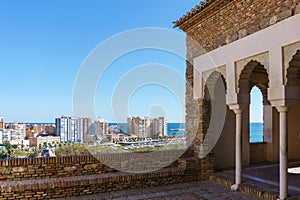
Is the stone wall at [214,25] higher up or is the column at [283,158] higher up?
the stone wall at [214,25]

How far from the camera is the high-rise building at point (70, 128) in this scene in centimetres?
913

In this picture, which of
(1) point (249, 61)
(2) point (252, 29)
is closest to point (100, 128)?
(1) point (249, 61)

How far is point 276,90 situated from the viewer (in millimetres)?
4582

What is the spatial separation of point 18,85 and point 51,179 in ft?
75.7

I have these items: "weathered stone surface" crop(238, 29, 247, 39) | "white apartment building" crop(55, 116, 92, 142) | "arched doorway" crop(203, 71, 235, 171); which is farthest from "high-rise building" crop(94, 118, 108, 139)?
"weathered stone surface" crop(238, 29, 247, 39)

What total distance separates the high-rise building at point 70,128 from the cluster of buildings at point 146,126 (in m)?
1.85

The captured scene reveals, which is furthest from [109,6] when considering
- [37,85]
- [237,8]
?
[37,85]

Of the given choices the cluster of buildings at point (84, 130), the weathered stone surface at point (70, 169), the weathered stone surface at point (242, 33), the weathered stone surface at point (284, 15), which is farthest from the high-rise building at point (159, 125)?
the weathered stone surface at point (284, 15)

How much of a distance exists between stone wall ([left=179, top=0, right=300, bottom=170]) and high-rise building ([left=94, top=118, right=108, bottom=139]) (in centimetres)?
353

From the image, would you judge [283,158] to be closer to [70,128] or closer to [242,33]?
[242,33]

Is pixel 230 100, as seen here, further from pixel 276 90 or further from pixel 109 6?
pixel 109 6

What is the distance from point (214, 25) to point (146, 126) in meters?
5.08

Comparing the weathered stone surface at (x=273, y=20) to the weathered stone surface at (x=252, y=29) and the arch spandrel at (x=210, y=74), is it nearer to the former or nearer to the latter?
the weathered stone surface at (x=252, y=29)

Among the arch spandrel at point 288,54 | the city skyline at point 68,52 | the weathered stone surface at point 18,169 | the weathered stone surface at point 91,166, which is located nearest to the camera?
the arch spandrel at point 288,54
